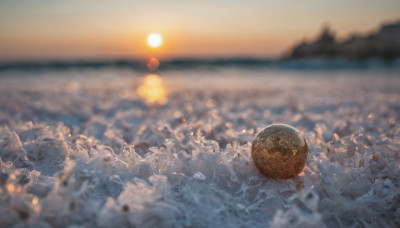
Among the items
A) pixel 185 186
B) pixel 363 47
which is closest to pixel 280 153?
pixel 185 186

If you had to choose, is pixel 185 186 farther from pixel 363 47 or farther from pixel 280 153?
pixel 363 47

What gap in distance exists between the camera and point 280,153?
1.93m

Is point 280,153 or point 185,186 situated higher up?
point 280,153

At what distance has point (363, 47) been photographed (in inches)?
1267

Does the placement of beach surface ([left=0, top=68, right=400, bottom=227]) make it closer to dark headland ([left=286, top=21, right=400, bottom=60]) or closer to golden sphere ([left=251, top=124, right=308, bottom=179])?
golden sphere ([left=251, top=124, right=308, bottom=179])

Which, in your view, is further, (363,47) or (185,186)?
(363,47)

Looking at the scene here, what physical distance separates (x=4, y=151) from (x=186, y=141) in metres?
1.69

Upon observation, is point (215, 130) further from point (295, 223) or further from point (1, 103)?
point (1, 103)

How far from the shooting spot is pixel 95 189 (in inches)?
70.3

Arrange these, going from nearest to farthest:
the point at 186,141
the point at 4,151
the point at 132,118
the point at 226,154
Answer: the point at 226,154
the point at 4,151
the point at 186,141
the point at 132,118

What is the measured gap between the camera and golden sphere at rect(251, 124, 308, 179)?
6.33ft

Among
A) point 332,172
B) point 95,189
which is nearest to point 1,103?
point 95,189

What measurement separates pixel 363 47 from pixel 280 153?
119 ft

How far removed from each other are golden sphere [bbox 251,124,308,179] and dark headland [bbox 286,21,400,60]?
33634 millimetres
